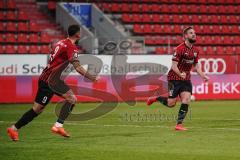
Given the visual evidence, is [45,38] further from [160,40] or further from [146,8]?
[146,8]

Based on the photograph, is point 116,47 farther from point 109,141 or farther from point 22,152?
point 22,152

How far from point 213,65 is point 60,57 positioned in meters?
16.0

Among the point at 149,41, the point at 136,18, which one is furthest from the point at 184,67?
the point at 136,18

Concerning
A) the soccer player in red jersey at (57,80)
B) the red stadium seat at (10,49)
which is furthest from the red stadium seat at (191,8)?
the soccer player in red jersey at (57,80)

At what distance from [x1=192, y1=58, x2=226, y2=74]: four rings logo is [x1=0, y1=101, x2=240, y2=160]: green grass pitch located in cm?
761

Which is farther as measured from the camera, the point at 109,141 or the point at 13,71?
the point at 13,71

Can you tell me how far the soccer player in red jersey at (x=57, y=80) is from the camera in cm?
1285

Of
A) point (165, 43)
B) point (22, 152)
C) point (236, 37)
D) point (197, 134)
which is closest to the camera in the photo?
point (22, 152)

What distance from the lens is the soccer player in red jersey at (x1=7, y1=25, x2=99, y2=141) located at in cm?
1285

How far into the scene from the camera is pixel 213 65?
28125 millimetres

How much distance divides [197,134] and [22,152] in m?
4.45

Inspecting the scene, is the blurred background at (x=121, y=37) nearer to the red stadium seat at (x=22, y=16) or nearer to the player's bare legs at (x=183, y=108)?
the red stadium seat at (x=22, y=16)

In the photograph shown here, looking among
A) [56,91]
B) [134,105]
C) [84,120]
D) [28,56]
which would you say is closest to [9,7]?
[28,56]

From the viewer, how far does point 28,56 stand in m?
25.5
